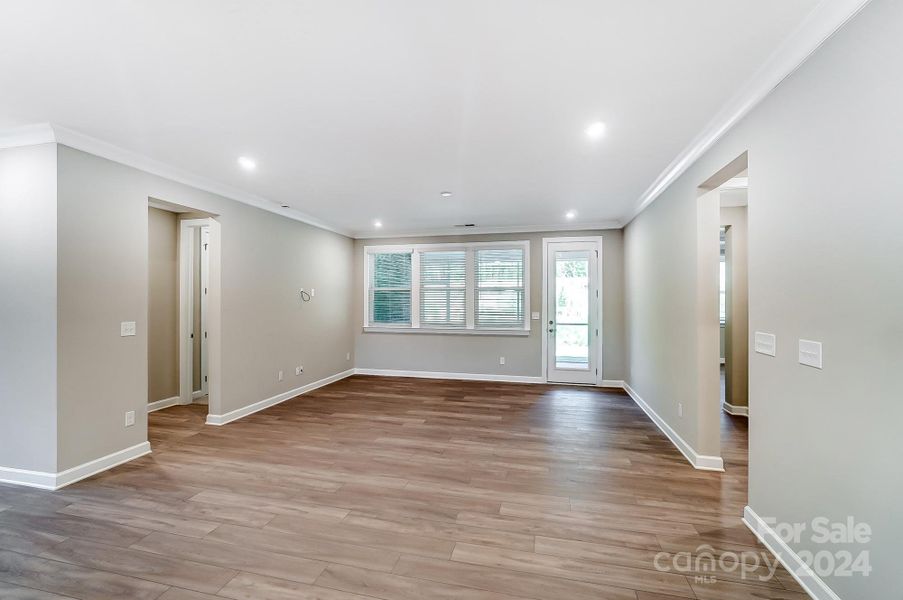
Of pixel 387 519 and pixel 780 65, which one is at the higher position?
pixel 780 65

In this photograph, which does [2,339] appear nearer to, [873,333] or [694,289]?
[873,333]

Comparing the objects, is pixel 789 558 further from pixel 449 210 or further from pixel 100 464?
pixel 100 464

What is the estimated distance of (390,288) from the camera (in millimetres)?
7008

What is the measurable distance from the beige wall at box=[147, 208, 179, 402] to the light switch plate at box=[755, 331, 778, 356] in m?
6.23

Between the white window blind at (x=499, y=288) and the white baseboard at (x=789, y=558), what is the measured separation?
169 inches

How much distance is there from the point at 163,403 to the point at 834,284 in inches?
260

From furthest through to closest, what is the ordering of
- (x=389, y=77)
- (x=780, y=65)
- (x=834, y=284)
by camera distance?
(x=389, y=77), (x=780, y=65), (x=834, y=284)

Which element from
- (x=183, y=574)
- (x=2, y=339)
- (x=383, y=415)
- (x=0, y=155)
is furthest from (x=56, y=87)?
(x=383, y=415)

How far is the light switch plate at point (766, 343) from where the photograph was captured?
2.06m

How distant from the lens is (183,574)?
6.21 feet

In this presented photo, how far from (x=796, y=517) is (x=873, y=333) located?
1.05 m

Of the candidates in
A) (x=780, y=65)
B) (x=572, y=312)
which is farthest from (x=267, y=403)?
(x=780, y=65)

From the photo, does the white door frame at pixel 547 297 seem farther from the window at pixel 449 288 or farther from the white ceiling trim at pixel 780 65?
the white ceiling trim at pixel 780 65

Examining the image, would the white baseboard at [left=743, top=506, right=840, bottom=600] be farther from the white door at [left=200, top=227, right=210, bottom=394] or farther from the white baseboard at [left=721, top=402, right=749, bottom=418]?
the white door at [left=200, top=227, right=210, bottom=394]
